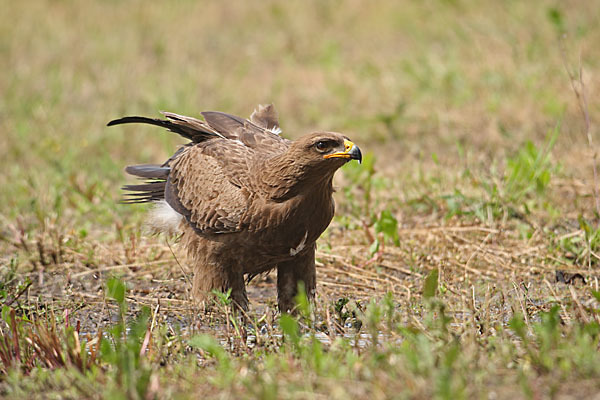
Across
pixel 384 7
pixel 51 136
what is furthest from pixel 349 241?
pixel 384 7

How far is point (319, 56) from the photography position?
11.0 meters

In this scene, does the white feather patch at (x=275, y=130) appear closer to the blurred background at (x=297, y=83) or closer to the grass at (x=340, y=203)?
the grass at (x=340, y=203)

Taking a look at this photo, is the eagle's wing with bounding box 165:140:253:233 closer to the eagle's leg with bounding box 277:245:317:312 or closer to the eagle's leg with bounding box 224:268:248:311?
the eagle's leg with bounding box 224:268:248:311

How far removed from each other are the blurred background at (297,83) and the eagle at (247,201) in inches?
57.5

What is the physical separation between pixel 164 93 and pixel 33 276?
4539mm

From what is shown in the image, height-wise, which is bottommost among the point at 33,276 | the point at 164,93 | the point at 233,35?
the point at 33,276

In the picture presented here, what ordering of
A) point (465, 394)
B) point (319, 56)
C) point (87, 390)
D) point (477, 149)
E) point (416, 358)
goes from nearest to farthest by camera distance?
1. point (465, 394)
2. point (416, 358)
3. point (87, 390)
4. point (477, 149)
5. point (319, 56)

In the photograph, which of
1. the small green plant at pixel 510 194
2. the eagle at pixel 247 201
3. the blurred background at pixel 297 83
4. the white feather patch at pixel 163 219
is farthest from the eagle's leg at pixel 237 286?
the blurred background at pixel 297 83

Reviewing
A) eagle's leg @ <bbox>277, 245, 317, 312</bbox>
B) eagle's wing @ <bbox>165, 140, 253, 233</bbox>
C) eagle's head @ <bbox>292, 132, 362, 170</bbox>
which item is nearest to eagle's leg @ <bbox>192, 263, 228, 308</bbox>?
eagle's wing @ <bbox>165, 140, 253, 233</bbox>

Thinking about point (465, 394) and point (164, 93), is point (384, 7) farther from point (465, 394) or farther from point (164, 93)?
point (465, 394)

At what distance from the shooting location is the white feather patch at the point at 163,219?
16.1 ft

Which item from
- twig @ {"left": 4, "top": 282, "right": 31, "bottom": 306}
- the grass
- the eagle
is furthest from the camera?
twig @ {"left": 4, "top": 282, "right": 31, "bottom": 306}

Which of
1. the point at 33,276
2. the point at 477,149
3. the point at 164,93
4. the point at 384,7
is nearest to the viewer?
the point at 33,276

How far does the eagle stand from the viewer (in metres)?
4.00
